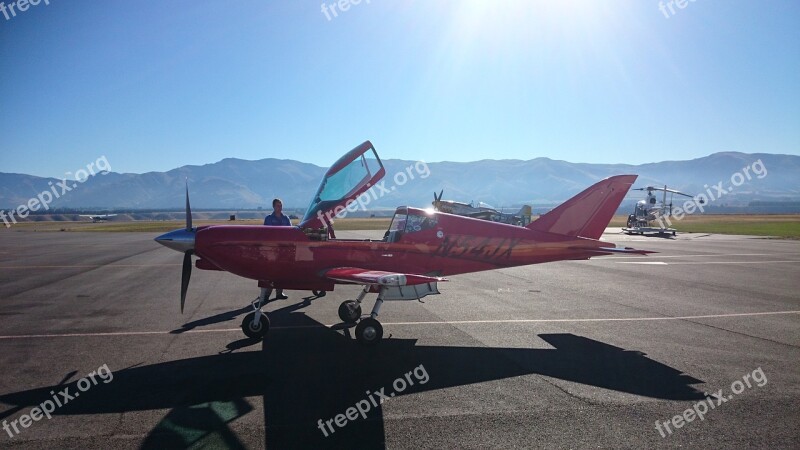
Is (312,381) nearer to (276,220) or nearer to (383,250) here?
(383,250)

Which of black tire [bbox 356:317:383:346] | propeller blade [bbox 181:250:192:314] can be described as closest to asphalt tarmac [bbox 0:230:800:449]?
black tire [bbox 356:317:383:346]

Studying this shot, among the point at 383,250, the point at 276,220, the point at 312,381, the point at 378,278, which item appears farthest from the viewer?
the point at 276,220

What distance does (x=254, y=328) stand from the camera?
877 centimetres

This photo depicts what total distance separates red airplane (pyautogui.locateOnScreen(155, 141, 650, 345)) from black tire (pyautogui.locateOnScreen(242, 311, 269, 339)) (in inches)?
0.7

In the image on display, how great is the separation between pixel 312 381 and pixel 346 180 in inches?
192

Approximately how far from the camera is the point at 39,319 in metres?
10.3

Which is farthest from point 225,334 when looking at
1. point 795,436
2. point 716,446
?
point 795,436

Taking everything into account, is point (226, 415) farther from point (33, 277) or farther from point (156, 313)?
point (33, 277)

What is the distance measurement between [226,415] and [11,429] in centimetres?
231

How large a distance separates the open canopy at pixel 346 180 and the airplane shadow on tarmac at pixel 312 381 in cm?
283

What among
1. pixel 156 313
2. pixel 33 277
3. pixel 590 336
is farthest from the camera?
pixel 33 277

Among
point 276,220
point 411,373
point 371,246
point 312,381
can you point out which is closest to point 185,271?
point 276,220

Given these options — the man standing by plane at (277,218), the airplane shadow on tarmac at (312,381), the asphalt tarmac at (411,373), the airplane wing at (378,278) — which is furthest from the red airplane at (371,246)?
the man standing by plane at (277,218)

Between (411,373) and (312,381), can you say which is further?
(411,373)
